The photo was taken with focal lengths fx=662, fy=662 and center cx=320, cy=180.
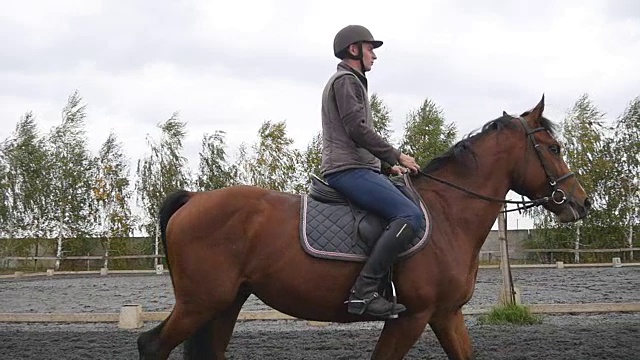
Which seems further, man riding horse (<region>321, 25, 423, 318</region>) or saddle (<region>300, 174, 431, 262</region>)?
saddle (<region>300, 174, 431, 262</region>)

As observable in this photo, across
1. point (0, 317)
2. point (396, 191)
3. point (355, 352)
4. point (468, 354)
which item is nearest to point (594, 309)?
point (355, 352)

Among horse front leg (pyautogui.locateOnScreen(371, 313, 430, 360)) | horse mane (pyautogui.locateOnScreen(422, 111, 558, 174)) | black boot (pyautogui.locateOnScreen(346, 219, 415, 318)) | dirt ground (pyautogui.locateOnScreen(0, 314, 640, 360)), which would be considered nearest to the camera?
black boot (pyautogui.locateOnScreen(346, 219, 415, 318))

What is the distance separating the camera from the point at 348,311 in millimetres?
4805

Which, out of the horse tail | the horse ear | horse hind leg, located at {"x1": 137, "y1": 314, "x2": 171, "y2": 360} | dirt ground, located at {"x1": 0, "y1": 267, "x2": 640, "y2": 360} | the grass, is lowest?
dirt ground, located at {"x1": 0, "y1": 267, "x2": 640, "y2": 360}

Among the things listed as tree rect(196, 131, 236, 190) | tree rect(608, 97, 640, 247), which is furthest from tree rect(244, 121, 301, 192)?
tree rect(608, 97, 640, 247)

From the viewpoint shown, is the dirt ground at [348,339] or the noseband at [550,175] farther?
the dirt ground at [348,339]

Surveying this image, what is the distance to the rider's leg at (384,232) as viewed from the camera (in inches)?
184

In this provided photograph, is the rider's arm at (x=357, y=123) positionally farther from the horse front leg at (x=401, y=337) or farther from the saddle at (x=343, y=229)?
the horse front leg at (x=401, y=337)

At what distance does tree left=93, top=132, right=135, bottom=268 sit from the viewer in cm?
3797

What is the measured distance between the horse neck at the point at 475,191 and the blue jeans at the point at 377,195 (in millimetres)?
327

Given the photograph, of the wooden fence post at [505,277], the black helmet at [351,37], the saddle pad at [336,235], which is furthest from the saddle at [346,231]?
the wooden fence post at [505,277]

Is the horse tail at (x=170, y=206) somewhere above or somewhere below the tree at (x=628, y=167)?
below

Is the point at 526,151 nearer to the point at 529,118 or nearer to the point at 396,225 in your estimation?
the point at 529,118

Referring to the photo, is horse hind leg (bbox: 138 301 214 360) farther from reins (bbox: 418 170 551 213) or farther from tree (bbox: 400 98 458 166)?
tree (bbox: 400 98 458 166)
